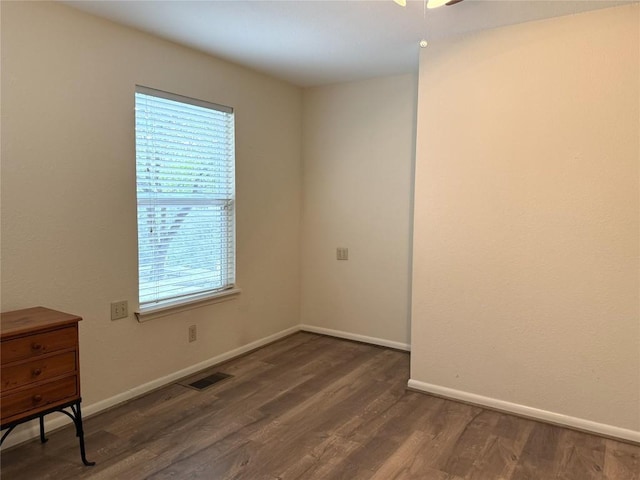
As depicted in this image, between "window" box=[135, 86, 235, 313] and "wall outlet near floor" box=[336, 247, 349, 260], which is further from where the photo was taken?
"wall outlet near floor" box=[336, 247, 349, 260]

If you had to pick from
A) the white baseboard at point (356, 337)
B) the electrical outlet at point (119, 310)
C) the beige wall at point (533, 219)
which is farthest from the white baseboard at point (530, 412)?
the electrical outlet at point (119, 310)

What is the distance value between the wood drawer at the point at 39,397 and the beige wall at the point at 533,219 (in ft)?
7.03

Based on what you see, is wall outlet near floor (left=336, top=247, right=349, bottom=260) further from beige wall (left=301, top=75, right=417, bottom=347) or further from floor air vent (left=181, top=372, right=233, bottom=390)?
floor air vent (left=181, top=372, right=233, bottom=390)

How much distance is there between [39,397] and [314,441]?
1391mm

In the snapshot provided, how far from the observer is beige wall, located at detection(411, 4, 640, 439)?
2.49 meters

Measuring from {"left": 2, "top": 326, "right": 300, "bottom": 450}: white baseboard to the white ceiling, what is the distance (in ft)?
7.69

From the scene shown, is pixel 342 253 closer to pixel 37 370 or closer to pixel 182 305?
pixel 182 305

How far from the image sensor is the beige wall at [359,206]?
3.91 metres

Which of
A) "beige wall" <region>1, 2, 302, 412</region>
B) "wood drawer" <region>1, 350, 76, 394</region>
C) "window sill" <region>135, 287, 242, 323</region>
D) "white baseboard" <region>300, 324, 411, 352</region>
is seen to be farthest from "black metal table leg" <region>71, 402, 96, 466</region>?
"white baseboard" <region>300, 324, 411, 352</region>

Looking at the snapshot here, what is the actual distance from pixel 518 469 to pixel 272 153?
301 cm

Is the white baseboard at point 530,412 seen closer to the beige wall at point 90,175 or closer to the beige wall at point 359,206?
the beige wall at point 359,206

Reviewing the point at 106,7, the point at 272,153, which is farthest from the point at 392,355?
the point at 106,7

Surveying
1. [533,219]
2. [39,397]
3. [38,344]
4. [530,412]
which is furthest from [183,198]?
[530,412]

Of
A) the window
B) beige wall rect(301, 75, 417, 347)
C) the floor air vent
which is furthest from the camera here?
beige wall rect(301, 75, 417, 347)
